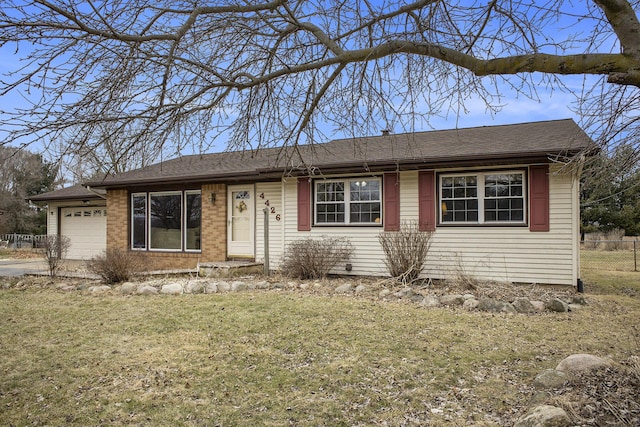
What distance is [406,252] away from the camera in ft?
31.7

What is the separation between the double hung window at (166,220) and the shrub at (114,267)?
122 inches

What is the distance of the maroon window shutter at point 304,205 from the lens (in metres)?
11.6

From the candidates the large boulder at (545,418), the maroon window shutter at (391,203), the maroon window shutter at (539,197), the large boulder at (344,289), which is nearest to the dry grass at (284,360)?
the large boulder at (545,418)

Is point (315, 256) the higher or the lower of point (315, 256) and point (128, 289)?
the higher

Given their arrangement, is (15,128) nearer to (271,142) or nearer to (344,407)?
(271,142)

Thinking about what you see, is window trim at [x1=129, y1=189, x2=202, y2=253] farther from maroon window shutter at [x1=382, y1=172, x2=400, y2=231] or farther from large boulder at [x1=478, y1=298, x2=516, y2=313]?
large boulder at [x1=478, y1=298, x2=516, y2=313]

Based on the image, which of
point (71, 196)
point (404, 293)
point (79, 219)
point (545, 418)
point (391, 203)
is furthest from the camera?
point (79, 219)

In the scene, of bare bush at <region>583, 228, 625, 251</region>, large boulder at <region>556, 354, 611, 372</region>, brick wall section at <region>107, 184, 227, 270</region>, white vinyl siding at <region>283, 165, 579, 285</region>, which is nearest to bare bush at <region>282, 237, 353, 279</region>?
white vinyl siding at <region>283, 165, 579, 285</region>

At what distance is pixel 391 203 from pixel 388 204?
76mm

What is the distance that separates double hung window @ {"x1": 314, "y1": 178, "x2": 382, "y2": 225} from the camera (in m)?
11.0

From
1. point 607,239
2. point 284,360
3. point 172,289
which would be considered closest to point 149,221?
point 172,289

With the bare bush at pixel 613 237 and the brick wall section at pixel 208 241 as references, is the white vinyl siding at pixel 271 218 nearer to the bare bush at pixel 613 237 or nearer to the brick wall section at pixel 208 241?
the brick wall section at pixel 208 241

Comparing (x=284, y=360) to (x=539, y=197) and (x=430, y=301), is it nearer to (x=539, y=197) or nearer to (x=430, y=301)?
(x=430, y=301)

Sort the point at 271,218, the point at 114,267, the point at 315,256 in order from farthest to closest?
the point at 271,218 → the point at 315,256 → the point at 114,267
